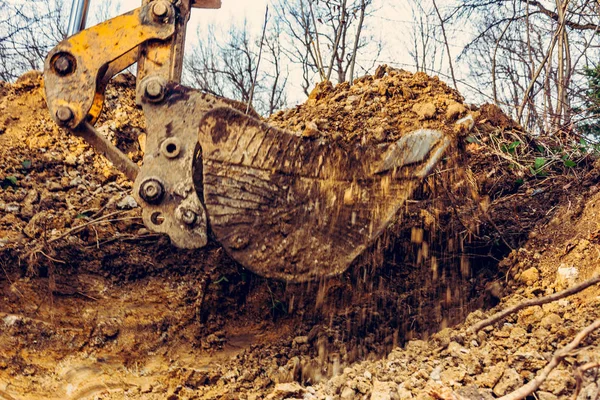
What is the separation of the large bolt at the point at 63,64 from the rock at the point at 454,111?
225 cm

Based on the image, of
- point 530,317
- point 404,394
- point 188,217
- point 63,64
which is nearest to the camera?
point 404,394

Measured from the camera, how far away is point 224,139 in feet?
9.41

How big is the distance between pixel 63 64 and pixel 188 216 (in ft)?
3.05

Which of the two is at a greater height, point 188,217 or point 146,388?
point 188,217

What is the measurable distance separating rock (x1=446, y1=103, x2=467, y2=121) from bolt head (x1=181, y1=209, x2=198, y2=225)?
74.6 inches

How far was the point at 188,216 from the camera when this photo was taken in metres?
2.81

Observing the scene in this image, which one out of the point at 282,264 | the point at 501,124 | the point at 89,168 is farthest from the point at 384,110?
the point at 89,168

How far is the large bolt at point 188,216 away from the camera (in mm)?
2805

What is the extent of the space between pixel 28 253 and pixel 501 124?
10.3 ft

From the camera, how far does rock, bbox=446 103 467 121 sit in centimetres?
394

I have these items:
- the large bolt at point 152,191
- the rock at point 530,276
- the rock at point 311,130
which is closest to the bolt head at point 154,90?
the large bolt at point 152,191

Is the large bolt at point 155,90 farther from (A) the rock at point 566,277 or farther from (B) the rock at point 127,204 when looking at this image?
(A) the rock at point 566,277

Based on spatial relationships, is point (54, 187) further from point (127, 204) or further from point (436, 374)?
point (436, 374)

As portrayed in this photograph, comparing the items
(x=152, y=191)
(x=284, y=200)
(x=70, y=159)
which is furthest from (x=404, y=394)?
(x=70, y=159)
